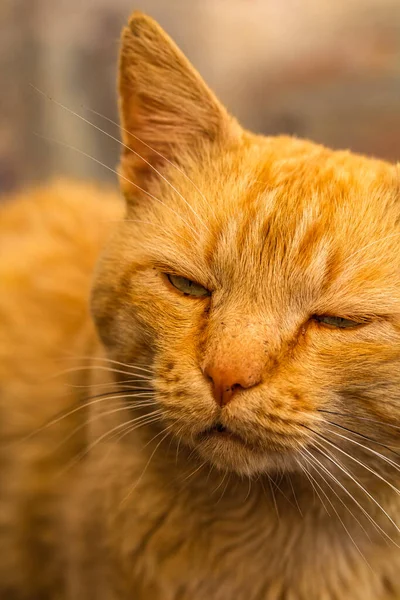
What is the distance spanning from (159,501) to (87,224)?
83 centimetres

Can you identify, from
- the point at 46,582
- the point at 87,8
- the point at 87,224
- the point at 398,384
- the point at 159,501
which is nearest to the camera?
the point at 398,384

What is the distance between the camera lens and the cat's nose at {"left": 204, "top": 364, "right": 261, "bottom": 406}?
2.62ft

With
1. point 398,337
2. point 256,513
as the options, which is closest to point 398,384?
point 398,337

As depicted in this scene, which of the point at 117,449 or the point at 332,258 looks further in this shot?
the point at 117,449

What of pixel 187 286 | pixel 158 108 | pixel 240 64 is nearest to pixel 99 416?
pixel 187 286

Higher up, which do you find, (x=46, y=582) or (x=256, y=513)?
(x=256, y=513)

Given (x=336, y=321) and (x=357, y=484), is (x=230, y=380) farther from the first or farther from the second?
(x=357, y=484)

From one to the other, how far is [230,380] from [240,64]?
3.34ft

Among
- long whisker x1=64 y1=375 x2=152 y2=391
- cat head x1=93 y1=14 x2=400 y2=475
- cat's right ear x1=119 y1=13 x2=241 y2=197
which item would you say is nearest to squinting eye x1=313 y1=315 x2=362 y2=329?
cat head x1=93 y1=14 x2=400 y2=475

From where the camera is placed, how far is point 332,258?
2.88 ft

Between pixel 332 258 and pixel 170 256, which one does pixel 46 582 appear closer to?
pixel 170 256

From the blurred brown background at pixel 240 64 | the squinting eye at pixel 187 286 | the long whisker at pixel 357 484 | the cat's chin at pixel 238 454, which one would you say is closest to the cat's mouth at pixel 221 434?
the cat's chin at pixel 238 454

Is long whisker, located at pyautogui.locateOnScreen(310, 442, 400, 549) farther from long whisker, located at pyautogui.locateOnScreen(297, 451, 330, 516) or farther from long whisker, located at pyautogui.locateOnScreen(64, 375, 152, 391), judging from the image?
long whisker, located at pyautogui.locateOnScreen(64, 375, 152, 391)

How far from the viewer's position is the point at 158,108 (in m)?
1.05
